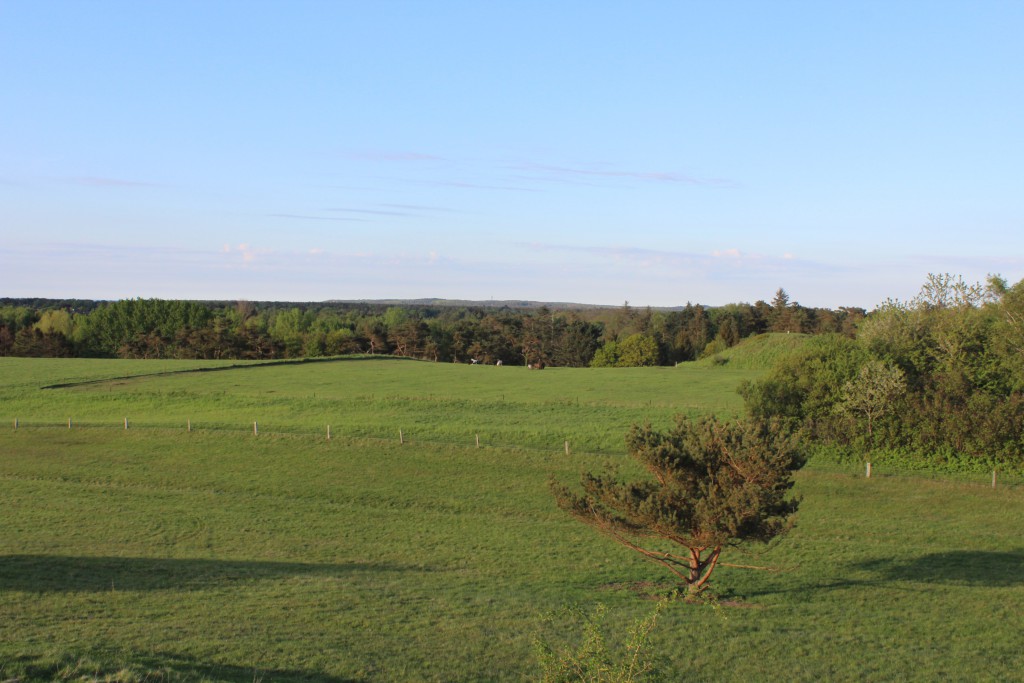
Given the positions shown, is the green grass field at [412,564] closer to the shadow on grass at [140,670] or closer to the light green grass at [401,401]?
the shadow on grass at [140,670]

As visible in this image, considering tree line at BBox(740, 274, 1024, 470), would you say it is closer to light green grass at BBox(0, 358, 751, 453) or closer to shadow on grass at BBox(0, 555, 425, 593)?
light green grass at BBox(0, 358, 751, 453)

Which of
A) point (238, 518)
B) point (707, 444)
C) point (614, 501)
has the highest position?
point (707, 444)

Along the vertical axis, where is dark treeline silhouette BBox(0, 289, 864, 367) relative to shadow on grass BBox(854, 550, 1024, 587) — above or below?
above

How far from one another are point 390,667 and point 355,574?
7.35m

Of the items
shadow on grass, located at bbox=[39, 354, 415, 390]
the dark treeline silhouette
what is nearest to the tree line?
shadow on grass, located at bbox=[39, 354, 415, 390]

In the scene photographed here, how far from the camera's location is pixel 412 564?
70.7 feet

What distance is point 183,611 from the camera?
1581cm

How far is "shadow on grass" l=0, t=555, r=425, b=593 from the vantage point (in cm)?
1741

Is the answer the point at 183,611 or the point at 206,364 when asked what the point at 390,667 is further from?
the point at 206,364

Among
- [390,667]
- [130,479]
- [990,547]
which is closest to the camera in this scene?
[390,667]

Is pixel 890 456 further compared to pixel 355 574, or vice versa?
pixel 890 456

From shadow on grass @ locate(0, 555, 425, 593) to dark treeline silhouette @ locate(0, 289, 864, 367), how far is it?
95.9 metres

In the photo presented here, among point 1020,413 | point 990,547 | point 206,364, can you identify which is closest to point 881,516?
point 990,547

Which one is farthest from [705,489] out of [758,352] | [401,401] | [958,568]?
[758,352]
